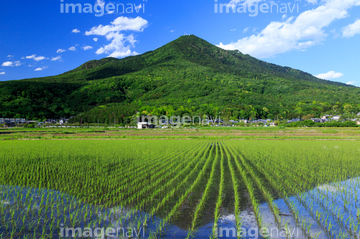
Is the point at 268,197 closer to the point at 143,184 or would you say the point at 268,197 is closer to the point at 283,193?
the point at 283,193

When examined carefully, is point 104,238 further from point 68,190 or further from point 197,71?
point 197,71

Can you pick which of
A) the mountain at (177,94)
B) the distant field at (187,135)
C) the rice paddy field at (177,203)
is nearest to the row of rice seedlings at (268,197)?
the rice paddy field at (177,203)

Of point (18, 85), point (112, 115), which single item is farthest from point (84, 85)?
point (112, 115)

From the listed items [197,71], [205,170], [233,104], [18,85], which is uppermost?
[197,71]

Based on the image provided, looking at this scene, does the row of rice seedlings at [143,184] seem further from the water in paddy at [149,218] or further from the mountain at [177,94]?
the mountain at [177,94]

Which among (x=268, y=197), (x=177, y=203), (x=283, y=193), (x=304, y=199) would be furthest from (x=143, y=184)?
(x=304, y=199)

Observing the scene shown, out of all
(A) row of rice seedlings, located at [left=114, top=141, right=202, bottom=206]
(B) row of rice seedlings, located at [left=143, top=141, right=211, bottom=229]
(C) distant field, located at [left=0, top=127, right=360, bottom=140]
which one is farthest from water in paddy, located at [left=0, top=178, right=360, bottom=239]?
(C) distant field, located at [left=0, top=127, right=360, bottom=140]
